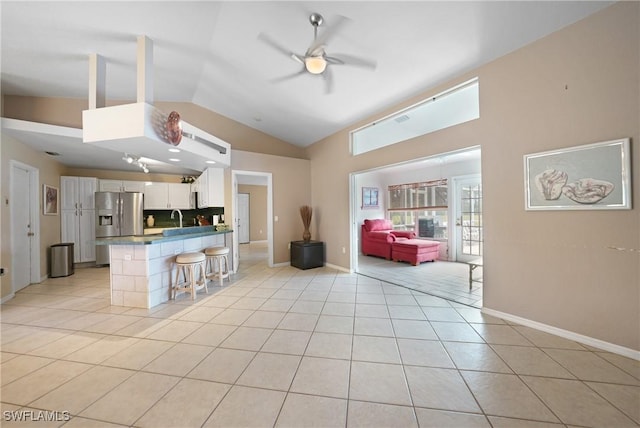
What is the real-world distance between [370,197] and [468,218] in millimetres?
2612

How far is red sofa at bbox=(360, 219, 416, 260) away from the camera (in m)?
6.17

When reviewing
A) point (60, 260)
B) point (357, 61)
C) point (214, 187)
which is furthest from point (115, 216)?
point (357, 61)

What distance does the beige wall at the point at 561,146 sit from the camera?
1952 millimetres

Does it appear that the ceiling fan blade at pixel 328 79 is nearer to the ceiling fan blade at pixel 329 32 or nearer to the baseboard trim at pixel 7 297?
the ceiling fan blade at pixel 329 32

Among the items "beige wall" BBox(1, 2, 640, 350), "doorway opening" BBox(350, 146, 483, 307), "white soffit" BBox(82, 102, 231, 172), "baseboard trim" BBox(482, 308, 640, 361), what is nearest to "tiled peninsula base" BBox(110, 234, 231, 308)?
"white soffit" BBox(82, 102, 231, 172)

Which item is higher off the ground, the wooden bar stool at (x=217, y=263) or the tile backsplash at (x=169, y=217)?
the tile backsplash at (x=169, y=217)

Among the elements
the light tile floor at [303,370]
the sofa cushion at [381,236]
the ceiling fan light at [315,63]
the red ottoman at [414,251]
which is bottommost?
the light tile floor at [303,370]

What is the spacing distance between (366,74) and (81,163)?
624 centimetres

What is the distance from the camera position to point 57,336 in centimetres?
241

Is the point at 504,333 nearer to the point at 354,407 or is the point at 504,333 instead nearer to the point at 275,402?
the point at 354,407

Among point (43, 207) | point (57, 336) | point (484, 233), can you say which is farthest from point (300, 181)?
point (43, 207)

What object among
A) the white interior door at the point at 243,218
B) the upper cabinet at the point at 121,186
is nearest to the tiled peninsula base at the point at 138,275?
the upper cabinet at the point at 121,186

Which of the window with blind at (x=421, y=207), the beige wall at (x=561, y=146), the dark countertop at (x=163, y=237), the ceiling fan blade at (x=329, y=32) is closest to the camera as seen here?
the beige wall at (x=561, y=146)

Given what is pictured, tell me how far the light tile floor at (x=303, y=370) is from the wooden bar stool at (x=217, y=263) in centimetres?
97
